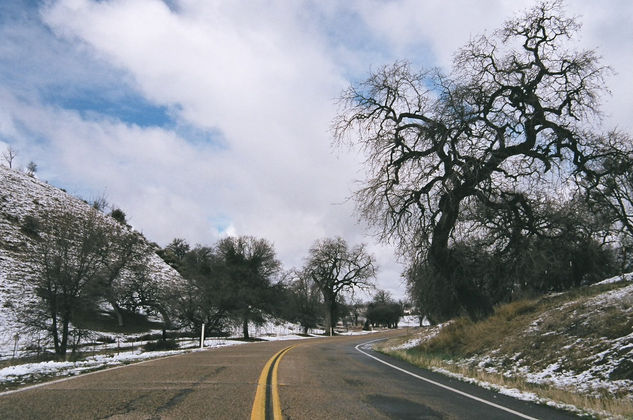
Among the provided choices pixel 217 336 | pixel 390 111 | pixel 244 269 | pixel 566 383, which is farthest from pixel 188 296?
pixel 566 383

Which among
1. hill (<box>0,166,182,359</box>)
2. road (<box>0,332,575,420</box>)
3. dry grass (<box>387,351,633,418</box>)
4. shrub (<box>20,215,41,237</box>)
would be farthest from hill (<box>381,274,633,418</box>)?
shrub (<box>20,215,41,237</box>)

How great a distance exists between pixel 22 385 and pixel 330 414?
5.92m

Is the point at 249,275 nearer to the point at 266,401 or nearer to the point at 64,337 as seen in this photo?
the point at 64,337

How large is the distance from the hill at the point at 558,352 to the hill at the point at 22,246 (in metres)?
20.5

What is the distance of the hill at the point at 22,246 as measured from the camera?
25.6m

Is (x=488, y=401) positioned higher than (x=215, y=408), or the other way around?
(x=215, y=408)

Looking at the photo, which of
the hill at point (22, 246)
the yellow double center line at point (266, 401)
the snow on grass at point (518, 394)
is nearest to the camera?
the yellow double center line at point (266, 401)

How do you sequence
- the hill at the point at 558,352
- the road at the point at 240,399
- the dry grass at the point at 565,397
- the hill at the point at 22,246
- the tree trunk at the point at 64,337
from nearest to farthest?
the road at the point at 240,399 < the dry grass at the point at 565,397 < the hill at the point at 558,352 < the tree trunk at the point at 64,337 < the hill at the point at 22,246

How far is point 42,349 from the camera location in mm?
22297

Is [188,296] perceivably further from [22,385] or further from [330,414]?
[330,414]

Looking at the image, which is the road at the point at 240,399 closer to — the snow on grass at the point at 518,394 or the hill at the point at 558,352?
the snow on grass at the point at 518,394

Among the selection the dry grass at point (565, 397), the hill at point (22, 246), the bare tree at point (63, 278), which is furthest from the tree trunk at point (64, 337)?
the dry grass at point (565, 397)

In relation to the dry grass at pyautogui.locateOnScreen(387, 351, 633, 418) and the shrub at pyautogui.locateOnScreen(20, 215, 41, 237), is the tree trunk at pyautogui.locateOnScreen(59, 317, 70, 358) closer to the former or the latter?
the dry grass at pyautogui.locateOnScreen(387, 351, 633, 418)

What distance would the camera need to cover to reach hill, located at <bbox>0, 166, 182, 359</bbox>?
1008 inches
